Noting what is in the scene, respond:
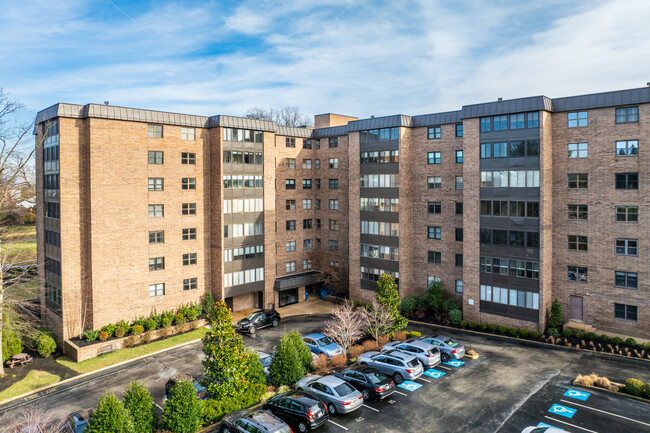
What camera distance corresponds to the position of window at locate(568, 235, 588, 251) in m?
35.5

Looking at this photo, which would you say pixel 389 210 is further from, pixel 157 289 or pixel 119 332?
pixel 119 332

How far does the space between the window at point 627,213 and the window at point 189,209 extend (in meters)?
36.3

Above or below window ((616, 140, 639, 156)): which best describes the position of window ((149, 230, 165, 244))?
below

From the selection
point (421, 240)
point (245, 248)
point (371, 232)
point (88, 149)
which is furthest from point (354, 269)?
point (88, 149)

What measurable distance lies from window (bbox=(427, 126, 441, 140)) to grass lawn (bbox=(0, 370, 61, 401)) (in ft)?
123

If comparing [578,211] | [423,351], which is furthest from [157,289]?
[578,211]

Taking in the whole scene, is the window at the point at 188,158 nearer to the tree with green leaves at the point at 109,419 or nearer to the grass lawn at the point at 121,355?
the grass lawn at the point at 121,355

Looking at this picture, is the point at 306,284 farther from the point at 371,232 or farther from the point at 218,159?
the point at 218,159

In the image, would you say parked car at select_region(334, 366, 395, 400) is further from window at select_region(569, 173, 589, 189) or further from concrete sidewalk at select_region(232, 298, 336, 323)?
window at select_region(569, 173, 589, 189)

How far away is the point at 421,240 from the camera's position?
43.8 m

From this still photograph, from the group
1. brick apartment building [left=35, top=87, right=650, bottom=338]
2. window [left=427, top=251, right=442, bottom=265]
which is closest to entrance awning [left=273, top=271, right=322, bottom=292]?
brick apartment building [left=35, top=87, right=650, bottom=338]

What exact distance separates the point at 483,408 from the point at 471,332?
15133 millimetres

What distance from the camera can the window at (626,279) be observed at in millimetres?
33250

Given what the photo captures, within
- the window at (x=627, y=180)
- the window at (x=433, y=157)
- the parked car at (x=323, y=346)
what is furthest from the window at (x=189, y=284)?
the window at (x=627, y=180)
